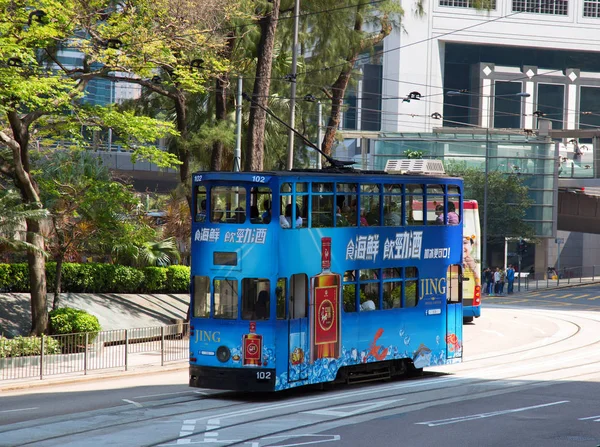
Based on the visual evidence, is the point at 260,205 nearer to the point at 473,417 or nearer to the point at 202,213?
the point at 202,213

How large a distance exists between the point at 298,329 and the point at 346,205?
2.83 metres

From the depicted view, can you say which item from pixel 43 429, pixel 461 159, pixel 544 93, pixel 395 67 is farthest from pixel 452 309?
pixel 544 93

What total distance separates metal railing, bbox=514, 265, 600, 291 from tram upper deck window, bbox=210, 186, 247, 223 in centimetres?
5065

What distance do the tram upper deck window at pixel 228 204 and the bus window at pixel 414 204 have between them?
14.1 feet

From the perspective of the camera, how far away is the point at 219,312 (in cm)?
1877

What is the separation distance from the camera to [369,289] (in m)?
20.7

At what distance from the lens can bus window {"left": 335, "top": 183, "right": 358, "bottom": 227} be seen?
19812 millimetres

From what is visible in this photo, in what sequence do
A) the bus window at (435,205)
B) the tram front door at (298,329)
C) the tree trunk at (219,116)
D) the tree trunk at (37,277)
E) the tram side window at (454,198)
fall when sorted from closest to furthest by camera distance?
the tram front door at (298,329) < the bus window at (435,205) < the tram side window at (454,198) < the tree trunk at (37,277) < the tree trunk at (219,116)

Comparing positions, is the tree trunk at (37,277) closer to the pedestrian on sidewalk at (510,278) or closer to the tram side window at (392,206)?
the tram side window at (392,206)

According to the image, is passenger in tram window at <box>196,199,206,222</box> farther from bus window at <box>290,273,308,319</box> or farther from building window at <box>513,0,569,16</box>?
building window at <box>513,0,569,16</box>

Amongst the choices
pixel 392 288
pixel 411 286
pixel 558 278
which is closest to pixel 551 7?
pixel 558 278

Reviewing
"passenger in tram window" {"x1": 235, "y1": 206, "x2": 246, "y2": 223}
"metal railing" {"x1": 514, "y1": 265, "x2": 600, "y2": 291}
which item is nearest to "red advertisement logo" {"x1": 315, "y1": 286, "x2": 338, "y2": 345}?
"passenger in tram window" {"x1": 235, "y1": 206, "x2": 246, "y2": 223}

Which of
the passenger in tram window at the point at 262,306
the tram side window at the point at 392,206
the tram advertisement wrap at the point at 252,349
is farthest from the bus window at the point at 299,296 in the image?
the tram side window at the point at 392,206

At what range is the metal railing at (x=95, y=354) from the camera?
24375 mm
